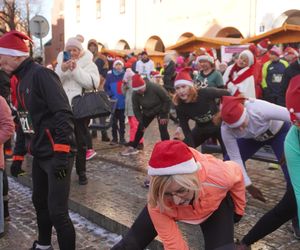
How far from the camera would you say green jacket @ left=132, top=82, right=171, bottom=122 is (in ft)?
23.6

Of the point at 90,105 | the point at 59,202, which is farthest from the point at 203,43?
the point at 59,202

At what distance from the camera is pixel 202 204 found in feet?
8.29

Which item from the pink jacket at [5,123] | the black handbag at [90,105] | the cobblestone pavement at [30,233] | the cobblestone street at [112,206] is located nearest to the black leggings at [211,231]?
the cobblestone street at [112,206]

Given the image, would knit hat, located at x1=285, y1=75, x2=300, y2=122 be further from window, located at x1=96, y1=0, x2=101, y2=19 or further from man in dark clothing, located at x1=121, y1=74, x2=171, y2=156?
window, located at x1=96, y1=0, x2=101, y2=19

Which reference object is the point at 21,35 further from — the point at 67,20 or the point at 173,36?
the point at 67,20

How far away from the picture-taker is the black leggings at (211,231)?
8.29 ft

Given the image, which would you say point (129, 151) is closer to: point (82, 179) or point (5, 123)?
point (82, 179)

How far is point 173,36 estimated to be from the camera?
2547 cm

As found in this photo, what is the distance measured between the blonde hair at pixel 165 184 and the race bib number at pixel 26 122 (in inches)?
61.2

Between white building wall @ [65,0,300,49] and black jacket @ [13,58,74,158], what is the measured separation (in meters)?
16.5

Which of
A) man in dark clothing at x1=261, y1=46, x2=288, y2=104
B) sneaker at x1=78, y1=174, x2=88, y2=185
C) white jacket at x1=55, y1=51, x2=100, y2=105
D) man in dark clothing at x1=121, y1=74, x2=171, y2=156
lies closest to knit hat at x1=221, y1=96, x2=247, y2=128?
white jacket at x1=55, y1=51, x2=100, y2=105

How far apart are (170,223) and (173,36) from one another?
23.6 meters

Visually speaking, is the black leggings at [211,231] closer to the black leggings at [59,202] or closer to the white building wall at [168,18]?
the black leggings at [59,202]

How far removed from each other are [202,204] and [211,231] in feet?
0.65
